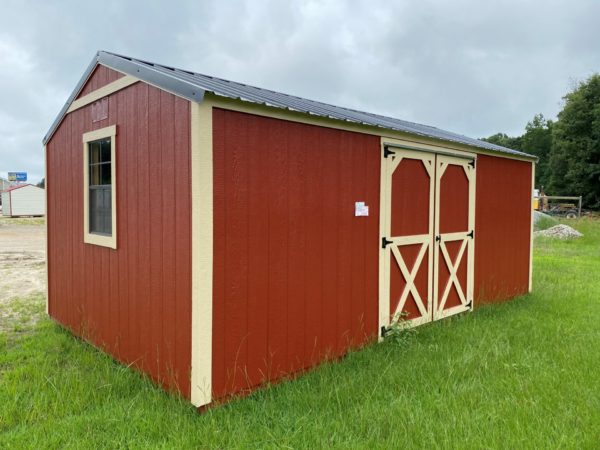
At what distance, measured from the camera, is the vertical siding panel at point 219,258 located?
309 cm

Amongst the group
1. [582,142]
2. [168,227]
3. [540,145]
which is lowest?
[168,227]

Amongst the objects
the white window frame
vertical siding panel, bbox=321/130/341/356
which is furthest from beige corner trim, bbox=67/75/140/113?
vertical siding panel, bbox=321/130/341/356

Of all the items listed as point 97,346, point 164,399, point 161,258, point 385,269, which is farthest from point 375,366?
point 97,346

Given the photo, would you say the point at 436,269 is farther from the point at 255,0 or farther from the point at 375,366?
the point at 255,0

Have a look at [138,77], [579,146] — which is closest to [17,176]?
[579,146]

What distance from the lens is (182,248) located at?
3172 mm

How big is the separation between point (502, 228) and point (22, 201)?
3457 cm

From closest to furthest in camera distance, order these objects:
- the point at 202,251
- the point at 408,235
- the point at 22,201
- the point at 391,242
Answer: the point at 202,251 → the point at 391,242 → the point at 408,235 → the point at 22,201

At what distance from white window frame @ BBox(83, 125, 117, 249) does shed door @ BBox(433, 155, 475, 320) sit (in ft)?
11.6

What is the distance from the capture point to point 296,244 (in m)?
3.69

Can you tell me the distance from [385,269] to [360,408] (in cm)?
181

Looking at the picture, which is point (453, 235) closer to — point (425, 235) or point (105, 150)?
point (425, 235)

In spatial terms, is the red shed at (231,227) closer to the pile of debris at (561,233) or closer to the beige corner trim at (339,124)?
the beige corner trim at (339,124)

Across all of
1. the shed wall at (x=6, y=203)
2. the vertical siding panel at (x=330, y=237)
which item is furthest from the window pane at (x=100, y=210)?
the shed wall at (x=6, y=203)
